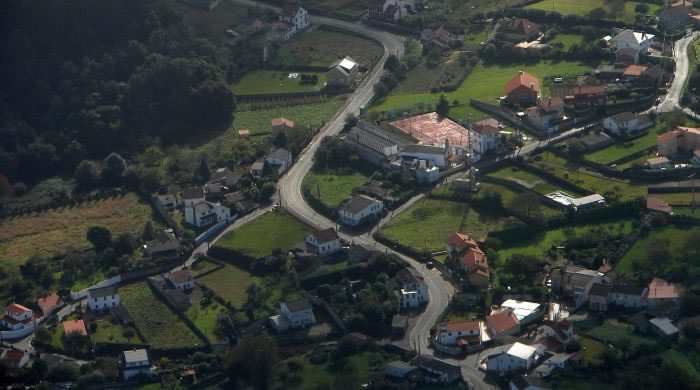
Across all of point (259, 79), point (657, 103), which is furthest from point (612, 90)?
point (259, 79)

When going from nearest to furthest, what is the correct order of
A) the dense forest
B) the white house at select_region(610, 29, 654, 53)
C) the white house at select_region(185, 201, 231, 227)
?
the white house at select_region(185, 201, 231, 227) → the dense forest → the white house at select_region(610, 29, 654, 53)

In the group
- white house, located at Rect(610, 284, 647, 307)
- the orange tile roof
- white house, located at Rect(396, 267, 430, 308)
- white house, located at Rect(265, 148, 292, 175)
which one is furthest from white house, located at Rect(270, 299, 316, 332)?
the orange tile roof

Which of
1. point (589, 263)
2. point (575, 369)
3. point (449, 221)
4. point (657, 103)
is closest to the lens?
point (575, 369)

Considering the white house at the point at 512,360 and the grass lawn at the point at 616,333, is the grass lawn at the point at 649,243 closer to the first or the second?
the grass lawn at the point at 616,333

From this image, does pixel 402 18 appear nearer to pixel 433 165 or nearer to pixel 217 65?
pixel 217 65

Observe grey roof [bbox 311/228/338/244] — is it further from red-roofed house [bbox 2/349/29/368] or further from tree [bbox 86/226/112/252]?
red-roofed house [bbox 2/349/29/368]
